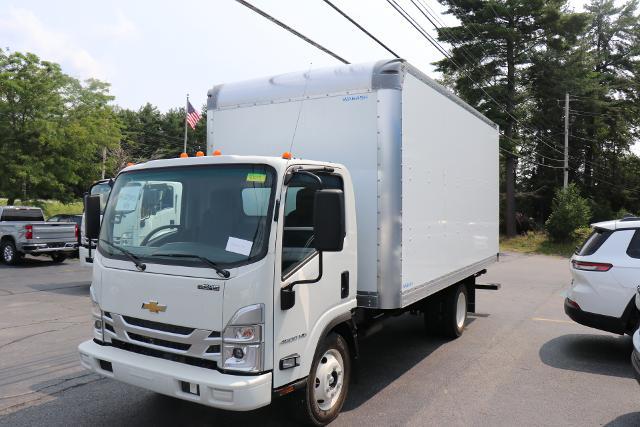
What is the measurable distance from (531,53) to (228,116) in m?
34.2

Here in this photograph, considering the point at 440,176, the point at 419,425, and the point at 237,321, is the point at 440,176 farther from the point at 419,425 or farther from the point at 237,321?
the point at 237,321

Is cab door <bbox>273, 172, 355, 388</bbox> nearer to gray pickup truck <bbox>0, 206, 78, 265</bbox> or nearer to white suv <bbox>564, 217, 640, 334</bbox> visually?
white suv <bbox>564, 217, 640, 334</bbox>

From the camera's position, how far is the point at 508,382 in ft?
17.7

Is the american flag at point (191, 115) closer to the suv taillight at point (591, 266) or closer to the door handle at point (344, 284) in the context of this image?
the suv taillight at point (591, 266)

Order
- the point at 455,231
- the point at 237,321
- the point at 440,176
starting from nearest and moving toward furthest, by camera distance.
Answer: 1. the point at 237,321
2. the point at 440,176
3. the point at 455,231

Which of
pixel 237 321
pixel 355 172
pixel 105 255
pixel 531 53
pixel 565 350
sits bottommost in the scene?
pixel 565 350

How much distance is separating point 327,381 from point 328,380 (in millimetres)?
18

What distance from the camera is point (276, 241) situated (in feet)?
11.5

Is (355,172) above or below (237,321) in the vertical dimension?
above

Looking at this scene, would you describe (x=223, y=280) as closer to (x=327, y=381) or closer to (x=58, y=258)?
(x=327, y=381)

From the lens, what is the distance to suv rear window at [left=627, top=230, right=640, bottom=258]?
6.13 m

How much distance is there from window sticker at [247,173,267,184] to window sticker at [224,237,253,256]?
45 centimetres

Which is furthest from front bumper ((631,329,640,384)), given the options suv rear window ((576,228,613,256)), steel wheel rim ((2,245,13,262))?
steel wheel rim ((2,245,13,262))

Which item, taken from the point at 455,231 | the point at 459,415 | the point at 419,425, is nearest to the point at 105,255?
the point at 419,425
